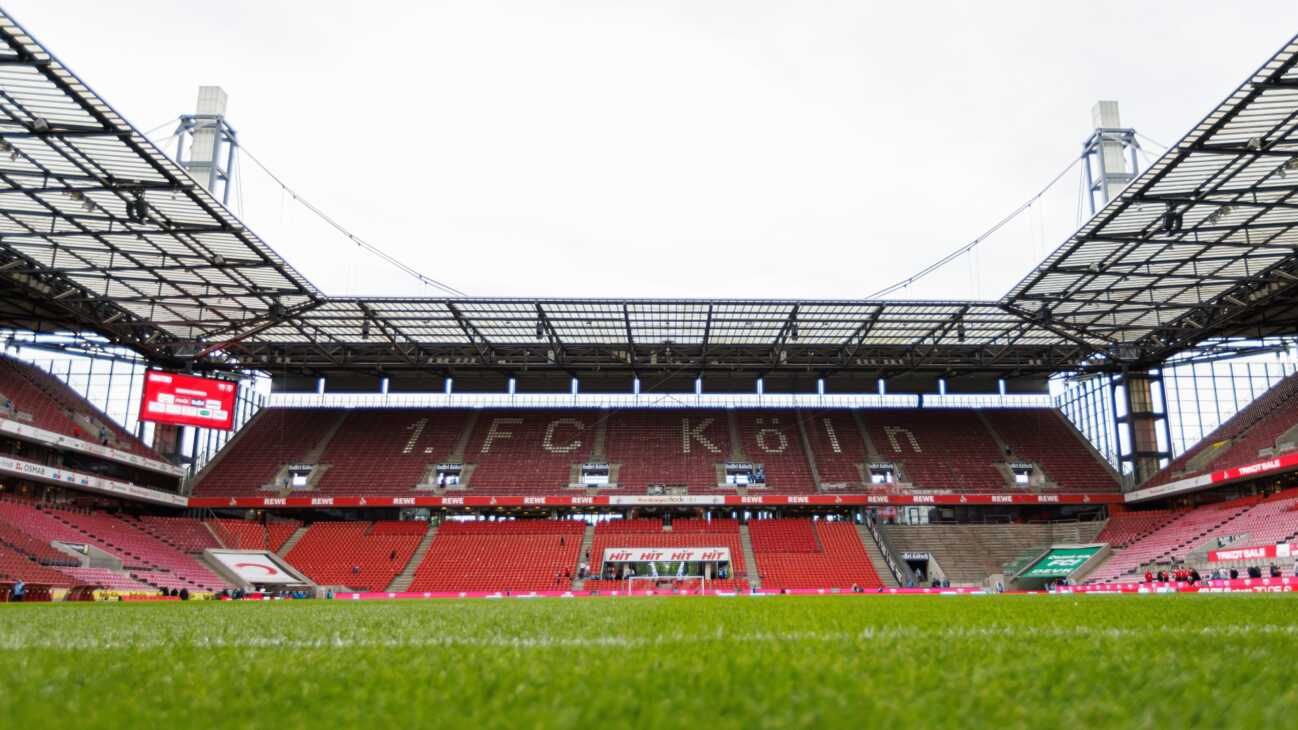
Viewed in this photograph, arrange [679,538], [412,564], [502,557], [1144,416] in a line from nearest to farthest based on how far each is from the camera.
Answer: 1. [412,564]
2. [502,557]
3. [679,538]
4. [1144,416]

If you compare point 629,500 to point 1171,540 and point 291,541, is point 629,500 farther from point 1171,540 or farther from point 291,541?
point 1171,540

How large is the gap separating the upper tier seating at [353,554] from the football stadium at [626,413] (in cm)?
23

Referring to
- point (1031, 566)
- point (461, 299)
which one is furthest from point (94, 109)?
point (1031, 566)

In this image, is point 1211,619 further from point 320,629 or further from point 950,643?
point 320,629

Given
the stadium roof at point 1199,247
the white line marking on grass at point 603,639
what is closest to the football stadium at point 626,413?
the stadium roof at point 1199,247

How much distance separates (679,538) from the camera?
47.9 metres

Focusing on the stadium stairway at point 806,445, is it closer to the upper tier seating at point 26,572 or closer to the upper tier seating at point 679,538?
the upper tier seating at point 679,538

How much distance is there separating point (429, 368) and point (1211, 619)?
52.6 m

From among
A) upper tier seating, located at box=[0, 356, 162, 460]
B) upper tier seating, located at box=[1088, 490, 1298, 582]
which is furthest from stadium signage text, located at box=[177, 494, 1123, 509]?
upper tier seating, located at box=[1088, 490, 1298, 582]

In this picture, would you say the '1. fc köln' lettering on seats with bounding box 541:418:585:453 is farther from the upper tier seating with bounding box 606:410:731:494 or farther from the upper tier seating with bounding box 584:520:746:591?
the upper tier seating with bounding box 584:520:746:591

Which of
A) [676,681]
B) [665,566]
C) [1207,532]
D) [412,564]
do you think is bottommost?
[412,564]

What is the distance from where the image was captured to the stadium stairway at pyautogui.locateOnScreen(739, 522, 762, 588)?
43.9 metres

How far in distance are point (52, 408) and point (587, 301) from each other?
28461 millimetres

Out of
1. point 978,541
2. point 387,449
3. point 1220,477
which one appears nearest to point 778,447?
point 978,541
